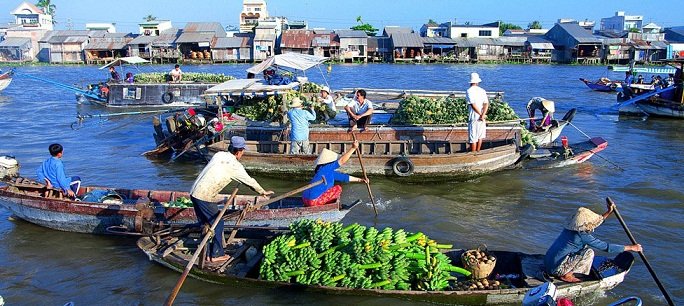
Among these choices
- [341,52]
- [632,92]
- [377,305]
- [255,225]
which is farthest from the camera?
[341,52]

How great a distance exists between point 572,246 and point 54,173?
25.7ft

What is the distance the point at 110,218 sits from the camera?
28.3ft

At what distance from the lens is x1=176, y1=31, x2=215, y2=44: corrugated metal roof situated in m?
56.7

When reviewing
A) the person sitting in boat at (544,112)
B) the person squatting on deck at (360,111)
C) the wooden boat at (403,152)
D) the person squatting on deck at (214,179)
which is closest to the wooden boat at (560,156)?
the wooden boat at (403,152)

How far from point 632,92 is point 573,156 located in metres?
12.0

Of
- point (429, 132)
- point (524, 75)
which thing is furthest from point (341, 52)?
point (429, 132)

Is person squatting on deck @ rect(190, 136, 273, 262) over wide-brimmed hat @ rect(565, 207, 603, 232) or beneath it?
over

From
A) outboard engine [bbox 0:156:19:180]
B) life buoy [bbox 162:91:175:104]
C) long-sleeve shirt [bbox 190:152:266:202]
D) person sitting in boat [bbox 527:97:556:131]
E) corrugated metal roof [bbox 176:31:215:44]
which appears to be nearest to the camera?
long-sleeve shirt [bbox 190:152:266:202]

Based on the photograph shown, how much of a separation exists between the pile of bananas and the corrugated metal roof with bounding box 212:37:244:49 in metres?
51.7

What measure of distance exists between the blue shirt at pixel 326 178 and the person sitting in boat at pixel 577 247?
3105mm

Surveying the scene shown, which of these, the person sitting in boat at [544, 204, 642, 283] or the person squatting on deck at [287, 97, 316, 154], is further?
the person squatting on deck at [287, 97, 316, 154]

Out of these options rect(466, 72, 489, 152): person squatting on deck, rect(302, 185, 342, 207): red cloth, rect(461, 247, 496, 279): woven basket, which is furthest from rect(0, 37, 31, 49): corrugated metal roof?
rect(461, 247, 496, 279): woven basket

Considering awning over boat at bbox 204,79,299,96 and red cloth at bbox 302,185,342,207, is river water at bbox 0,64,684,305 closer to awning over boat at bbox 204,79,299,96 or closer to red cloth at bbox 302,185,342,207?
red cloth at bbox 302,185,342,207

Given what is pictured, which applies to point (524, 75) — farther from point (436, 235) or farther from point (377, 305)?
point (377, 305)
